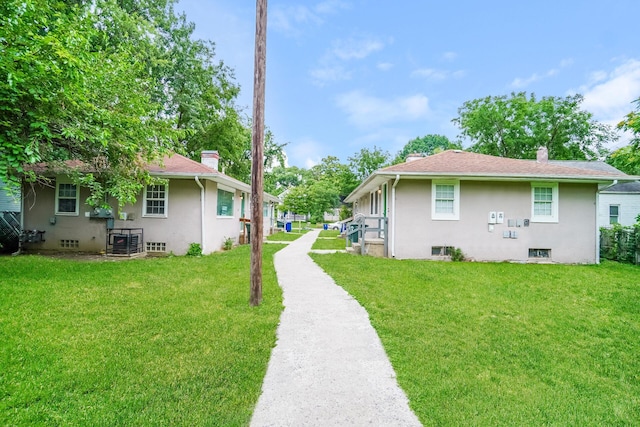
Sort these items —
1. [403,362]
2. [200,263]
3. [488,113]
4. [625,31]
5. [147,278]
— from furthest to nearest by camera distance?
[488,113] → [625,31] → [200,263] → [147,278] → [403,362]

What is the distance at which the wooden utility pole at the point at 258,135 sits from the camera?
4.73 metres

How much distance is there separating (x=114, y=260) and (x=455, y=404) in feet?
31.2

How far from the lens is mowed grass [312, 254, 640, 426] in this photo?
2330 mm

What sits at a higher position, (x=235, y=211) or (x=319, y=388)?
(x=235, y=211)

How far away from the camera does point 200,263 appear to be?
332 inches

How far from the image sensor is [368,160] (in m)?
33.3

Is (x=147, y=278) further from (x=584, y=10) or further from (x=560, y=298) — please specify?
(x=584, y=10)

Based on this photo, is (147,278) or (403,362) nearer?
(403,362)

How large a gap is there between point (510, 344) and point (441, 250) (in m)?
6.45

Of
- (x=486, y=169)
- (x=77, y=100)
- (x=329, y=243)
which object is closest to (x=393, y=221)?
(x=486, y=169)

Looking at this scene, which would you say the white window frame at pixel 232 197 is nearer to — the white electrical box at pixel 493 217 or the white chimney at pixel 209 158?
the white chimney at pixel 209 158

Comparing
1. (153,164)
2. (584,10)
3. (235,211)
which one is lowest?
(235,211)

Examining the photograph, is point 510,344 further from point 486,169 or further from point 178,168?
point 178,168

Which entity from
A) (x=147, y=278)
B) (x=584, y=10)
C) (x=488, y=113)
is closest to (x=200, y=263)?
(x=147, y=278)
